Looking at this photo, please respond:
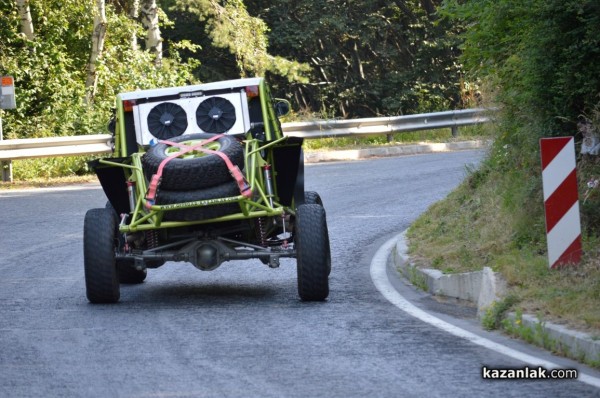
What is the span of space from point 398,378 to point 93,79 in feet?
75.0

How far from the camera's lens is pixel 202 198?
33.4 ft

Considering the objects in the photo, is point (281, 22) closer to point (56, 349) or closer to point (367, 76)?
point (367, 76)

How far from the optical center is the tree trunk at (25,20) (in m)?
27.6

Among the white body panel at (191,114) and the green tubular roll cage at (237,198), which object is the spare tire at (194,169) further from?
the white body panel at (191,114)

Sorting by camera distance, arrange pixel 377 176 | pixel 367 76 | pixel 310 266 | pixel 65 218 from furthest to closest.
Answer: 1. pixel 367 76
2. pixel 377 176
3. pixel 65 218
4. pixel 310 266

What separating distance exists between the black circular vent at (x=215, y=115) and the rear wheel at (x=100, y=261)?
1.54m

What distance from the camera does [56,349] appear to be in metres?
8.31

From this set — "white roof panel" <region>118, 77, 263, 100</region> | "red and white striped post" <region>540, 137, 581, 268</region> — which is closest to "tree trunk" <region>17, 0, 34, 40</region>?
"white roof panel" <region>118, 77, 263, 100</region>

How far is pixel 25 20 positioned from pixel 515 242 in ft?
63.5

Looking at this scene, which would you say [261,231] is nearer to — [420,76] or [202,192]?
[202,192]

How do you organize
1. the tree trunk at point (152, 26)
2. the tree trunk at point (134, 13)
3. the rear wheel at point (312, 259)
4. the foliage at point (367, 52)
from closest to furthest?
1. the rear wheel at point (312, 259)
2. the tree trunk at point (152, 26)
3. the tree trunk at point (134, 13)
4. the foliage at point (367, 52)

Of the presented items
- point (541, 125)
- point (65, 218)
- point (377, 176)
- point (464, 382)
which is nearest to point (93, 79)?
point (377, 176)

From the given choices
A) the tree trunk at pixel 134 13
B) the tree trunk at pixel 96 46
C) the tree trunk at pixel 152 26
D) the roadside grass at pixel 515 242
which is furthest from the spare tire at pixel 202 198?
the tree trunk at pixel 134 13

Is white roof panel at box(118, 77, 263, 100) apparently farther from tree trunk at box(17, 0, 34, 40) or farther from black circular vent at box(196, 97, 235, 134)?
tree trunk at box(17, 0, 34, 40)
